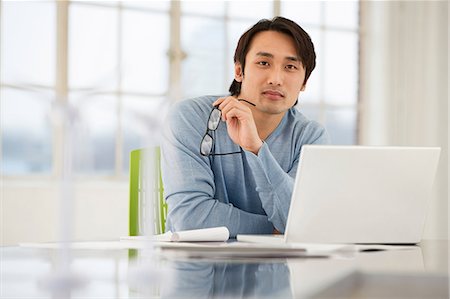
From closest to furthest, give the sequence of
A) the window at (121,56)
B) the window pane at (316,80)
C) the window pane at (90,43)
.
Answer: the window at (121,56), the window pane at (90,43), the window pane at (316,80)

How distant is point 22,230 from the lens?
4.11 meters

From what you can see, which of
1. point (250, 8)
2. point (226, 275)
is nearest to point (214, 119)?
point (226, 275)

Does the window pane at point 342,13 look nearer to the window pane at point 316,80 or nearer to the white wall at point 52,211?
the window pane at point 316,80

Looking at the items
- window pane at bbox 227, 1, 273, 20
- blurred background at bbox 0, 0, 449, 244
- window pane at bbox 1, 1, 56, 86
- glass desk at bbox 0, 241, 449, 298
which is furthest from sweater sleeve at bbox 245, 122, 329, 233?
window pane at bbox 227, 1, 273, 20

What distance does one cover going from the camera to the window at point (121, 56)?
420 centimetres

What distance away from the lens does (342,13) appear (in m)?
5.28

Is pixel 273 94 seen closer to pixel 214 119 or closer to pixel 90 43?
pixel 214 119

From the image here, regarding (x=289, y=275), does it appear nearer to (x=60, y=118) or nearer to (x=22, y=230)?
(x=60, y=118)

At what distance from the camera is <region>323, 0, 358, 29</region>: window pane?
522 cm

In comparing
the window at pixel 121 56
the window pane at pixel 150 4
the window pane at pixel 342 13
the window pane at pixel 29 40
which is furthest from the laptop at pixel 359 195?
the window pane at pixel 342 13

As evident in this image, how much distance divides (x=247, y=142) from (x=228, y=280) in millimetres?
1280

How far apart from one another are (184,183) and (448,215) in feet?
10.6

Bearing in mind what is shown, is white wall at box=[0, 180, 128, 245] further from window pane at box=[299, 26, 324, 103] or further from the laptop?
the laptop

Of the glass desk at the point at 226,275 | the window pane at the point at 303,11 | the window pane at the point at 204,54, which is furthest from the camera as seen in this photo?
the window pane at the point at 303,11
